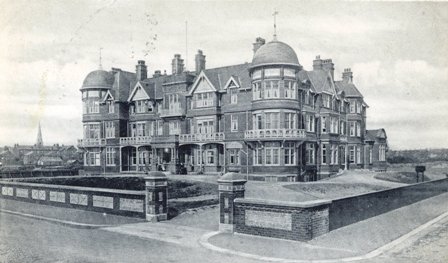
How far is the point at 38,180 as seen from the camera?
35.2 m

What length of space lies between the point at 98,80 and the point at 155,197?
35356 millimetres

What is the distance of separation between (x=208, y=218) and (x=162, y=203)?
2.03m

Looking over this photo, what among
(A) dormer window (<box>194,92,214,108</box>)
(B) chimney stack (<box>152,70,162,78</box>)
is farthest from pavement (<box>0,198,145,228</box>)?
(B) chimney stack (<box>152,70,162,78</box>)

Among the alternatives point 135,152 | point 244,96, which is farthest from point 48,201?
point 135,152

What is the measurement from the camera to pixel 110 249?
11.8m

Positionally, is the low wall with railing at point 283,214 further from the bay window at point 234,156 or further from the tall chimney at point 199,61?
the tall chimney at point 199,61

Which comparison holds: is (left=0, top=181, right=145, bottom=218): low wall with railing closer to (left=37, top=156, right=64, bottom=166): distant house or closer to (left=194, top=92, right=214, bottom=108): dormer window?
(left=194, top=92, right=214, bottom=108): dormer window

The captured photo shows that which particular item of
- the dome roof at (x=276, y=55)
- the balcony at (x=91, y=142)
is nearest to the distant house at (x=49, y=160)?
the balcony at (x=91, y=142)

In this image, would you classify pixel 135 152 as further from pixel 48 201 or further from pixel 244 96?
pixel 48 201

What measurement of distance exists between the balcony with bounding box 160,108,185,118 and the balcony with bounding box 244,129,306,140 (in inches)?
386

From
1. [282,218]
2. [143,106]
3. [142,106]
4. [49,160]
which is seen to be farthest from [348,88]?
[49,160]

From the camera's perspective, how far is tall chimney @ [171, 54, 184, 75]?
4672 centimetres

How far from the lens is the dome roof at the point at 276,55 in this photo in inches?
1316

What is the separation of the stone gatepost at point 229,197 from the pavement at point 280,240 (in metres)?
0.41
